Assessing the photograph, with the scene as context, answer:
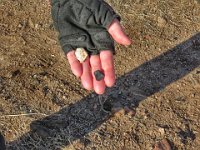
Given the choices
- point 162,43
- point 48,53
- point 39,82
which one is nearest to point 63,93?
point 39,82

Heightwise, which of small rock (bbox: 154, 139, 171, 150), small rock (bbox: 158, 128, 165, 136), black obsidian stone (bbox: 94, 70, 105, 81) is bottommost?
small rock (bbox: 154, 139, 171, 150)

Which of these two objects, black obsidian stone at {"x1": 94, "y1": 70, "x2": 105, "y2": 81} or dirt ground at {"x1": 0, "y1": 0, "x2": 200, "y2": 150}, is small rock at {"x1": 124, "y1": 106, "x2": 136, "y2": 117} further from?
black obsidian stone at {"x1": 94, "y1": 70, "x2": 105, "y2": 81}

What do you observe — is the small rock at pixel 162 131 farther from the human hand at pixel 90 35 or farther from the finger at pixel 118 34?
the finger at pixel 118 34

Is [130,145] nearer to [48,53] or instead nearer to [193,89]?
[193,89]

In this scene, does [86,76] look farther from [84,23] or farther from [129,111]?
[129,111]

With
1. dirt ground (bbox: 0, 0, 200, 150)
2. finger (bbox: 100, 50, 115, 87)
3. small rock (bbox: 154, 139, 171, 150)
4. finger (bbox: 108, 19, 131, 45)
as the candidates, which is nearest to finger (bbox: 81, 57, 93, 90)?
finger (bbox: 100, 50, 115, 87)

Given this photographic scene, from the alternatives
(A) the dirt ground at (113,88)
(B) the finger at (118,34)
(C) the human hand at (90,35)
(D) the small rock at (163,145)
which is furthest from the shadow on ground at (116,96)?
(B) the finger at (118,34)
